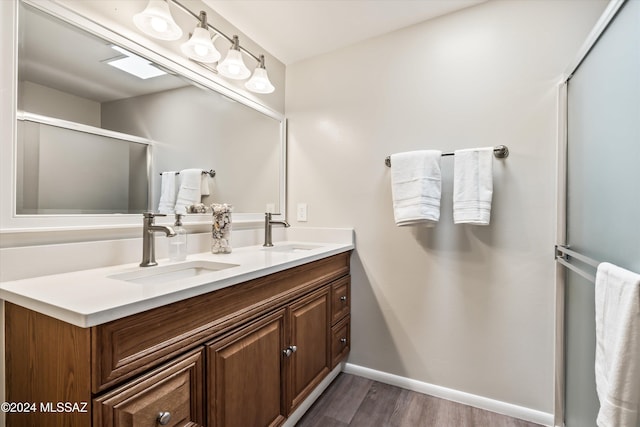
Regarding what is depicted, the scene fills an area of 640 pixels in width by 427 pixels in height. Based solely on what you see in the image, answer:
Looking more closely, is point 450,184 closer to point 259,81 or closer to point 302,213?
point 302,213

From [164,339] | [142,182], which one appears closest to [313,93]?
[142,182]

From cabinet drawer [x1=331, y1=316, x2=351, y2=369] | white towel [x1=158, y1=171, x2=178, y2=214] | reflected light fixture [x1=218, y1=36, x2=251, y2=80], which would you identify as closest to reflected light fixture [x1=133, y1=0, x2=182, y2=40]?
reflected light fixture [x1=218, y1=36, x2=251, y2=80]

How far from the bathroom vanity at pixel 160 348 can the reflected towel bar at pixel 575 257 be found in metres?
1.12

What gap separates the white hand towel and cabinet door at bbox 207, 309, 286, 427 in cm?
74

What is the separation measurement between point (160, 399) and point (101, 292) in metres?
0.33

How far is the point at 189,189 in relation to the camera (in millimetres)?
1534

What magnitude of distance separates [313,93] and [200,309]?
1707mm

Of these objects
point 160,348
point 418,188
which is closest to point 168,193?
point 160,348

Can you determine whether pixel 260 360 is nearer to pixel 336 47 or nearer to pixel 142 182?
pixel 142 182

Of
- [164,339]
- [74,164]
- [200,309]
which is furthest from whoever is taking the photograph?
[74,164]

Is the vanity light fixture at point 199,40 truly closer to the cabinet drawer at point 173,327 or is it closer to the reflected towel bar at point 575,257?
the cabinet drawer at point 173,327

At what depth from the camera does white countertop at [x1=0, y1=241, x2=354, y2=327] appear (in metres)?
0.67

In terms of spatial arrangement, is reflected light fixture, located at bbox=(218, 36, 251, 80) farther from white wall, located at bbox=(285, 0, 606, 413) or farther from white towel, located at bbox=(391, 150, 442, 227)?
white towel, located at bbox=(391, 150, 442, 227)

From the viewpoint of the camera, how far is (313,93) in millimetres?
2121
